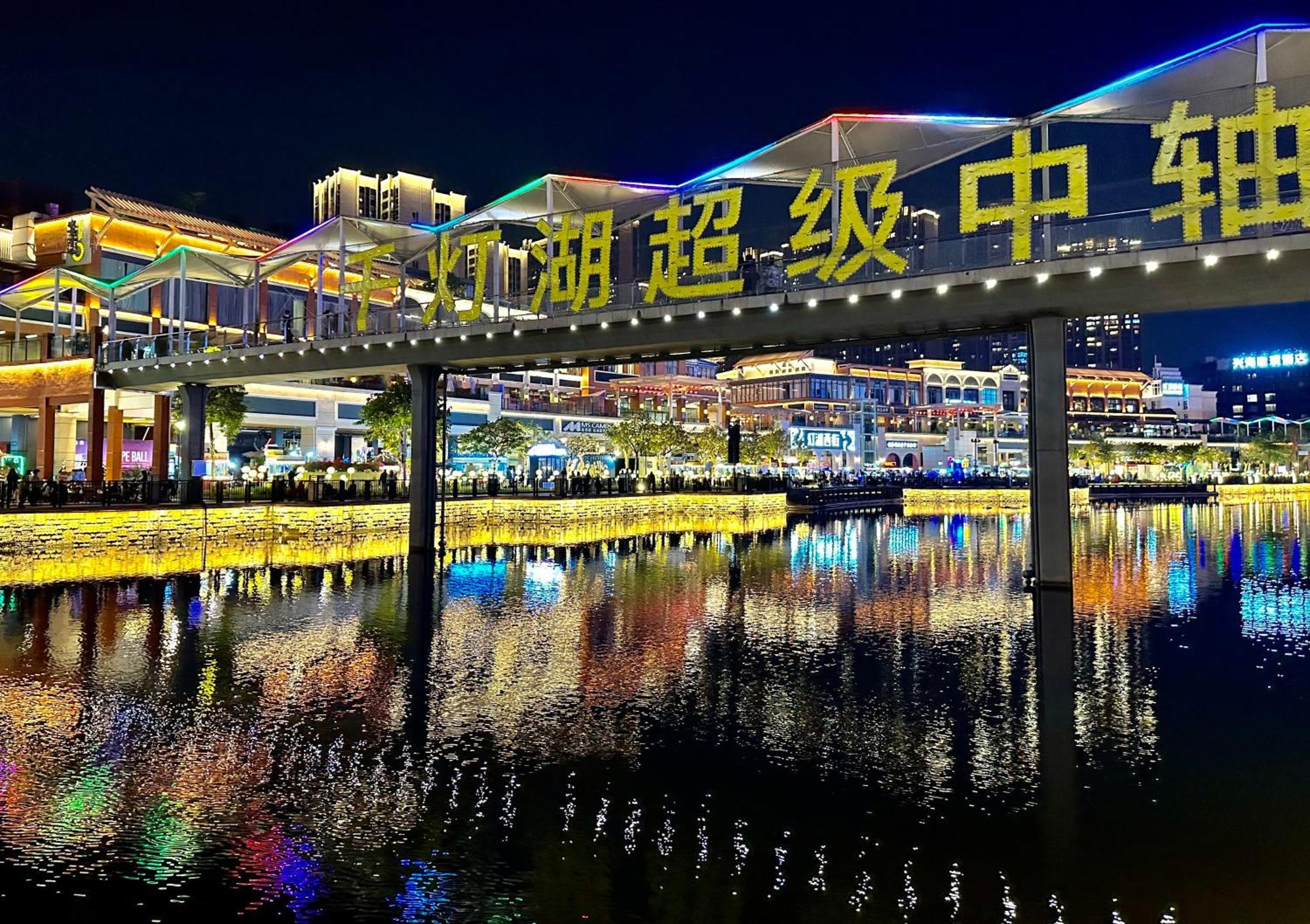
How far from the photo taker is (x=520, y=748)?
11.6 m

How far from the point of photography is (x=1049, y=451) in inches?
949

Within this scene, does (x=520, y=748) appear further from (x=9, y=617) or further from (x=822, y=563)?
(x=822, y=563)

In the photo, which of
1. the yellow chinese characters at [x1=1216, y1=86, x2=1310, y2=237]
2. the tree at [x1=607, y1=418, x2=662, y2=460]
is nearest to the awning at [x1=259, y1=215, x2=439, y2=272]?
the yellow chinese characters at [x1=1216, y1=86, x2=1310, y2=237]

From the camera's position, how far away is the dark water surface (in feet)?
25.5

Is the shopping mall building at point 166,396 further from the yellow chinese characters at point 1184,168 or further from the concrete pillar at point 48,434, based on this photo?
the yellow chinese characters at point 1184,168

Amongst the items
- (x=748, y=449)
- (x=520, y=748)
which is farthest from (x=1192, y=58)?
(x=748, y=449)

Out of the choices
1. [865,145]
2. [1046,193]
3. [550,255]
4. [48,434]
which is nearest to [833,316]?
[1046,193]

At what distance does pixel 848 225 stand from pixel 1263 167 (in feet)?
30.5

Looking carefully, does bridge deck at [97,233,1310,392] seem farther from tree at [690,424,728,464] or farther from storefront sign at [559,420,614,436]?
storefront sign at [559,420,614,436]

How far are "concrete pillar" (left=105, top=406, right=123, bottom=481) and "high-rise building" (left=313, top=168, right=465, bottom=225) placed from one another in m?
113

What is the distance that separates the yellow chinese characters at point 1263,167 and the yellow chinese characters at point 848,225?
23.7 ft

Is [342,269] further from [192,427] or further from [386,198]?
[386,198]

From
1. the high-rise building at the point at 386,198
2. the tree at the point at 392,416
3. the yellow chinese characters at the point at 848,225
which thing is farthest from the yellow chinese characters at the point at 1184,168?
the high-rise building at the point at 386,198

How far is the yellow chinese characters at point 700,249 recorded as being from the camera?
27.3m
